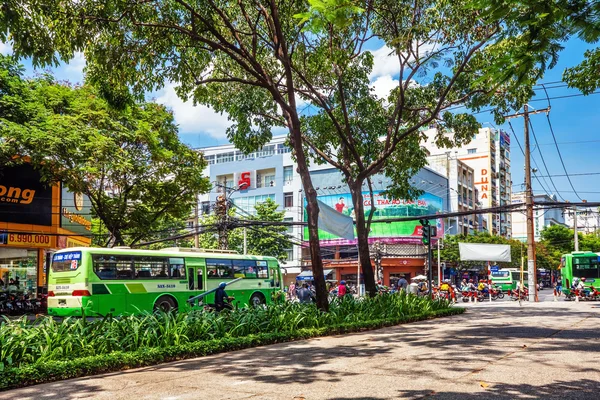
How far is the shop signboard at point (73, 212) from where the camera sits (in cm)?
2871

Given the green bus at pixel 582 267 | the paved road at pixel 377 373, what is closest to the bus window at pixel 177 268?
the paved road at pixel 377 373

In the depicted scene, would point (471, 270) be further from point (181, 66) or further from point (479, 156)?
point (181, 66)

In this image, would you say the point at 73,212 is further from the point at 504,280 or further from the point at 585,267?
the point at 504,280

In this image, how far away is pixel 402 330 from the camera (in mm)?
14344

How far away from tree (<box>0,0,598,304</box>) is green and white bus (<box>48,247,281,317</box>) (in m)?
6.30

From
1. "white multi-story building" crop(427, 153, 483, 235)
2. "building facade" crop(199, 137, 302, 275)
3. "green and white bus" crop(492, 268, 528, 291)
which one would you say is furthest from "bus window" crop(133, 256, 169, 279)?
"white multi-story building" crop(427, 153, 483, 235)

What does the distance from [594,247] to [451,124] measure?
60.2m

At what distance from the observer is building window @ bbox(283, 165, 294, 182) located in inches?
2272

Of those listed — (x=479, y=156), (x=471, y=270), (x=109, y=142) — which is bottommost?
(x=471, y=270)

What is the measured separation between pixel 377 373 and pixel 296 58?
11.6 meters

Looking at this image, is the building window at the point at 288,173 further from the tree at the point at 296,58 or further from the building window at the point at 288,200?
the tree at the point at 296,58

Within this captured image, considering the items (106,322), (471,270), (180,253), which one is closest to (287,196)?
(471,270)

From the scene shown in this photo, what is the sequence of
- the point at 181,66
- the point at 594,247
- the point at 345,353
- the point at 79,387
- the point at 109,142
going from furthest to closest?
the point at 594,247
the point at 109,142
the point at 181,66
the point at 345,353
the point at 79,387

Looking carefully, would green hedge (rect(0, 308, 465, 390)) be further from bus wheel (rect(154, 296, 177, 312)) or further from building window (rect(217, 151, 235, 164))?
building window (rect(217, 151, 235, 164))
